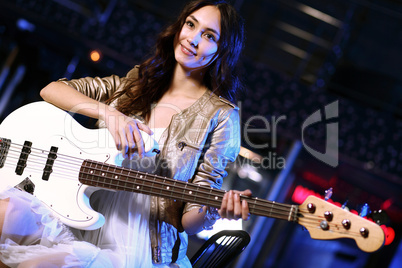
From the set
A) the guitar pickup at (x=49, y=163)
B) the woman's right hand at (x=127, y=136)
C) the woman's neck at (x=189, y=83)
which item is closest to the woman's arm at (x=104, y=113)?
the woman's right hand at (x=127, y=136)

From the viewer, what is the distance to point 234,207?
1.47 metres

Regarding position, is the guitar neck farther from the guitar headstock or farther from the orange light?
the orange light

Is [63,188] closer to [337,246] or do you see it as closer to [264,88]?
[264,88]

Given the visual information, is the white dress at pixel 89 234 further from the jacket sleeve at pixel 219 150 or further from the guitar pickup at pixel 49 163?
the jacket sleeve at pixel 219 150

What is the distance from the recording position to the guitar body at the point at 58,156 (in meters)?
1.60

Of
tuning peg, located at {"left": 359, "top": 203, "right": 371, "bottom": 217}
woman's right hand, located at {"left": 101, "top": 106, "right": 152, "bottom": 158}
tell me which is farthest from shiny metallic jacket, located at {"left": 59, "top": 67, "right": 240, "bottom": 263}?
tuning peg, located at {"left": 359, "top": 203, "right": 371, "bottom": 217}

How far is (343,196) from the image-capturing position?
5.00 meters

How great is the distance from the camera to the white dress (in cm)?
146

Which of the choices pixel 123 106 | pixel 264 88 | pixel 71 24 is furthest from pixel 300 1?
pixel 123 106

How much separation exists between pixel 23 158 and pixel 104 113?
0.40 meters

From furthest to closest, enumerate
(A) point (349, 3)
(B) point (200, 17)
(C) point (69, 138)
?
(A) point (349, 3), (B) point (200, 17), (C) point (69, 138)

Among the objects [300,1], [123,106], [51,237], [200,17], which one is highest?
[300,1]

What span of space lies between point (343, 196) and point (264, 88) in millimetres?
1839

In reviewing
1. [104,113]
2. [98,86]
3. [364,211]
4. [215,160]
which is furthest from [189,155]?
[364,211]
